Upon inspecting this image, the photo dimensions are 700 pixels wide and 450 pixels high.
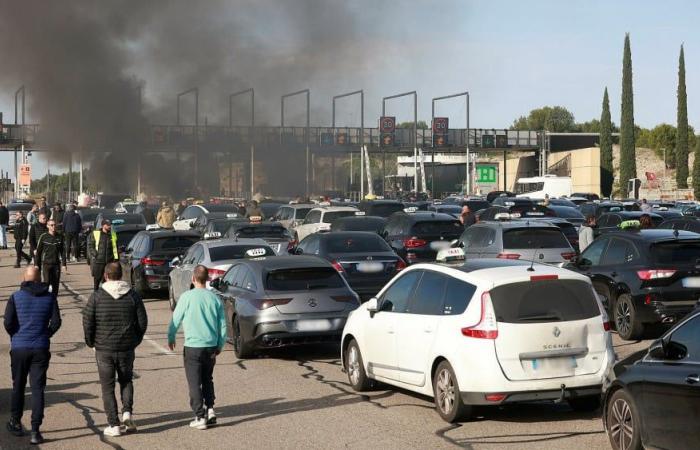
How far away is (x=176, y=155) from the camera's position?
76.4 meters

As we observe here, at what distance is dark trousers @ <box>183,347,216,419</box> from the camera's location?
33.5 ft

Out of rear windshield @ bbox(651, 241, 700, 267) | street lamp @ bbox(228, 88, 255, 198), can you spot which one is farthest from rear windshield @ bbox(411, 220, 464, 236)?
street lamp @ bbox(228, 88, 255, 198)

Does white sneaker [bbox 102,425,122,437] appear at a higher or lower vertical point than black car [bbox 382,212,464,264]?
lower

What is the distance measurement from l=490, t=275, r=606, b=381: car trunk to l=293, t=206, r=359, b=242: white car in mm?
22147

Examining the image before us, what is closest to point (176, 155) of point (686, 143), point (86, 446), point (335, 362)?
point (686, 143)

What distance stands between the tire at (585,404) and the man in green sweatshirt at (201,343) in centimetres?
348

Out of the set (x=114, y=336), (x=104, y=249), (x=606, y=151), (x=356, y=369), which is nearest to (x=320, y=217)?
(x=104, y=249)

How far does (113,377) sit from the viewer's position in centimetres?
1010

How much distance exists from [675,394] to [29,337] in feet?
19.1

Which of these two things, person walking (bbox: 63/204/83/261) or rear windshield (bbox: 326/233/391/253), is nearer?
rear windshield (bbox: 326/233/391/253)

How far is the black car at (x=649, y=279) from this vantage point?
15.0 metres

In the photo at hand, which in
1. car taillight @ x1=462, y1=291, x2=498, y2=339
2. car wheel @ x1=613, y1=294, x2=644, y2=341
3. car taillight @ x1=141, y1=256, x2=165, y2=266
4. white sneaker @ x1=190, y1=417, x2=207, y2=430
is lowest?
white sneaker @ x1=190, y1=417, x2=207, y2=430

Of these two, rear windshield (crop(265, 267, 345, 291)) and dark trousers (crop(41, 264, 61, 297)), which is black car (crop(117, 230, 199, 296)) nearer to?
dark trousers (crop(41, 264, 61, 297))

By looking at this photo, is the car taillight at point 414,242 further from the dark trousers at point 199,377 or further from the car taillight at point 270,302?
the dark trousers at point 199,377
